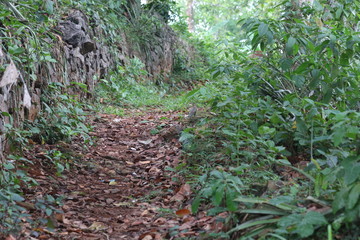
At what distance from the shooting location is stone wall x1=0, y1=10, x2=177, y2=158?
3548 millimetres

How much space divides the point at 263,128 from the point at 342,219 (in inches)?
54.8

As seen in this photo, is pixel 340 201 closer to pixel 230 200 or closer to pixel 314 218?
pixel 314 218

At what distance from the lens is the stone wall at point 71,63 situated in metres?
3.55

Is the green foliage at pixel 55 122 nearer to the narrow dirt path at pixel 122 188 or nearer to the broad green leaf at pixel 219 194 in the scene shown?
the narrow dirt path at pixel 122 188

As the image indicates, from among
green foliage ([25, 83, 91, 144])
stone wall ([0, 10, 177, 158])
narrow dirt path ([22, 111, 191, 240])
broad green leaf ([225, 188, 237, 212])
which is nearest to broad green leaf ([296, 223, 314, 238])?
broad green leaf ([225, 188, 237, 212])

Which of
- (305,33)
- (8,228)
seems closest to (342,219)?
(8,228)

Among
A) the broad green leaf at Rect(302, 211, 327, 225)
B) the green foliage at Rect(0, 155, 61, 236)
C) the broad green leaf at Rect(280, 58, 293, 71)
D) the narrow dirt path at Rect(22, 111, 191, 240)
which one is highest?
the broad green leaf at Rect(280, 58, 293, 71)

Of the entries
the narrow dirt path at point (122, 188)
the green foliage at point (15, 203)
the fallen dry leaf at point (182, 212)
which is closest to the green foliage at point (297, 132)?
the fallen dry leaf at point (182, 212)

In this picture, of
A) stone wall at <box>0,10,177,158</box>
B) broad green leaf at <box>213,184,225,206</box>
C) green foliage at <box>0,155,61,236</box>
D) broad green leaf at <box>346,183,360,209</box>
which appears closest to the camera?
broad green leaf at <box>346,183,360,209</box>

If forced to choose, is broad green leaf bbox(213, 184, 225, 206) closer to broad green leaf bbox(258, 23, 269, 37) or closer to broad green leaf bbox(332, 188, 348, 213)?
broad green leaf bbox(332, 188, 348, 213)

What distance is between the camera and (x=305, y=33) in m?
3.95

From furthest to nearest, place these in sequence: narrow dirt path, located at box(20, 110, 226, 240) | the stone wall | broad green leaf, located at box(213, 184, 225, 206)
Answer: the stone wall < narrow dirt path, located at box(20, 110, 226, 240) < broad green leaf, located at box(213, 184, 225, 206)

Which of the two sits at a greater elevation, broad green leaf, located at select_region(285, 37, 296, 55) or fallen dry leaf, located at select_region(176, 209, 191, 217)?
broad green leaf, located at select_region(285, 37, 296, 55)

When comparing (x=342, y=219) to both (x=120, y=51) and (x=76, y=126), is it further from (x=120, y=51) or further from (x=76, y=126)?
(x=120, y=51)
